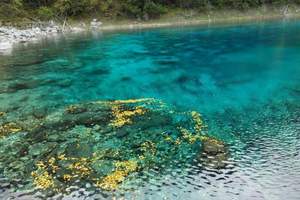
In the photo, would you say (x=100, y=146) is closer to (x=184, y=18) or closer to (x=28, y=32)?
(x=28, y=32)

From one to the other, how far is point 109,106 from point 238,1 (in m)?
82.7

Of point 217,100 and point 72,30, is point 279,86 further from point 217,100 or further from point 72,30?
point 72,30

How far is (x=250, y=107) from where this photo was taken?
86.4 ft

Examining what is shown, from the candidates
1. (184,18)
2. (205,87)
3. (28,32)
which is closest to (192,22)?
(184,18)

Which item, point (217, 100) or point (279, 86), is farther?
point (279, 86)

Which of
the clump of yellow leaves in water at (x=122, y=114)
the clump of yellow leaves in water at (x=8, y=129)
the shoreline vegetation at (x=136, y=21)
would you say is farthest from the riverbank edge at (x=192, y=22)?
the clump of yellow leaves in water at (x=8, y=129)

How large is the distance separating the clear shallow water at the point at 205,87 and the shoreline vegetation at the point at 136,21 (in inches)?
564

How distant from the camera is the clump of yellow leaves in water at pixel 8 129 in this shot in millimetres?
22841

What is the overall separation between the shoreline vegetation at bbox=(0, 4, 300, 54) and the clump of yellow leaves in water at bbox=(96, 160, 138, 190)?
200 ft

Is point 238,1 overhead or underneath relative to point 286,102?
overhead

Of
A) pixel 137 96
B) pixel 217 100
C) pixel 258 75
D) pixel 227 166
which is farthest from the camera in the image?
pixel 258 75

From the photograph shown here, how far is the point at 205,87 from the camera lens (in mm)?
32531

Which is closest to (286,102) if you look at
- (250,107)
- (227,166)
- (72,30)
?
(250,107)

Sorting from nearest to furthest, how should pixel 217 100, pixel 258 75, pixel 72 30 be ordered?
pixel 217 100, pixel 258 75, pixel 72 30
